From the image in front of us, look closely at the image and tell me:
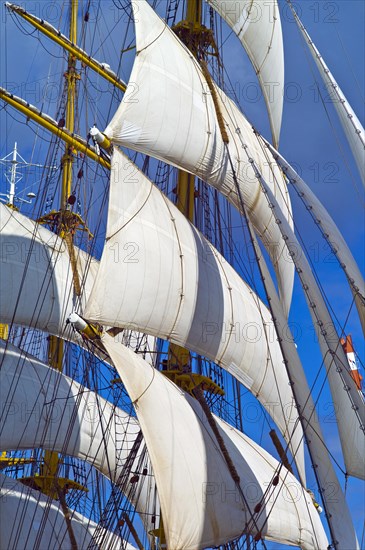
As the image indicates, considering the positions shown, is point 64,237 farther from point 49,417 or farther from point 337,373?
point 337,373

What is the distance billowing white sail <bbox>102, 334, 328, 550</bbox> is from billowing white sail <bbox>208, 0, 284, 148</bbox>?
877cm

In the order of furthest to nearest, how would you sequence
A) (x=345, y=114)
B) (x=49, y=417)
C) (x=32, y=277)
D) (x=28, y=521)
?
(x=32, y=277) → (x=49, y=417) → (x=28, y=521) → (x=345, y=114)

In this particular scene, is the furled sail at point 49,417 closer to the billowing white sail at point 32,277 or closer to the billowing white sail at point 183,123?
the billowing white sail at point 32,277

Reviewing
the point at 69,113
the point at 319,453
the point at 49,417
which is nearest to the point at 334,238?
the point at 319,453

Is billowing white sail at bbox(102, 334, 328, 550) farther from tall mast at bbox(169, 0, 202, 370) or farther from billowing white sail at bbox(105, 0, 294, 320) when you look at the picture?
billowing white sail at bbox(105, 0, 294, 320)

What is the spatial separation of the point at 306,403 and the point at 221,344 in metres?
4.33

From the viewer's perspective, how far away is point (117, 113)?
21.5 m

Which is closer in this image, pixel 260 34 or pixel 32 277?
pixel 260 34

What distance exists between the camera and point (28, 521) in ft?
88.7

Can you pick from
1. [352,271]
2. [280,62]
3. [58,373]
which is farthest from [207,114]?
[58,373]

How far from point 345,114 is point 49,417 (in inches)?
505

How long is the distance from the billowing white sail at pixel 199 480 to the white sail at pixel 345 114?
5818 millimetres

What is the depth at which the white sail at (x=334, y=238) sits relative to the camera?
17.7 m

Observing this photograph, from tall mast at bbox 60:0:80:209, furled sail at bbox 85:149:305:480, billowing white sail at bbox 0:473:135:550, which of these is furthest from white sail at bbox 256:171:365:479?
tall mast at bbox 60:0:80:209
